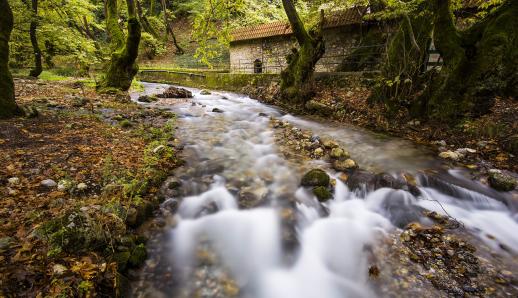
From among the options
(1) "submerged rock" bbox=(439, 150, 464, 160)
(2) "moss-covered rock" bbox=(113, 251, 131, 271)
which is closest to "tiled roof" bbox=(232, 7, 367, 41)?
(1) "submerged rock" bbox=(439, 150, 464, 160)

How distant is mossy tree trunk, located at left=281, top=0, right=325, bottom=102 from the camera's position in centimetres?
980

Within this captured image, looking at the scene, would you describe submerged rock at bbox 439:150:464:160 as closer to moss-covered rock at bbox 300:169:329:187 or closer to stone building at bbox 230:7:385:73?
moss-covered rock at bbox 300:169:329:187

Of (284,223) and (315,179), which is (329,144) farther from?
(284,223)

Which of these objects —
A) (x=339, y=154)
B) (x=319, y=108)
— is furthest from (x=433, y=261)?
(x=319, y=108)

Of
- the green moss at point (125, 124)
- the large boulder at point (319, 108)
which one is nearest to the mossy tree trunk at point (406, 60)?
the large boulder at point (319, 108)

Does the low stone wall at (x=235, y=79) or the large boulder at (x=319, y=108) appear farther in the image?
the low stone wall at (x=235, y=79)

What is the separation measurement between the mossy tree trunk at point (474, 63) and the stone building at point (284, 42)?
542cm

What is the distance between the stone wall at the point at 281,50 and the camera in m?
16.4

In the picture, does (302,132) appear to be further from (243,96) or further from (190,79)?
(190,79)

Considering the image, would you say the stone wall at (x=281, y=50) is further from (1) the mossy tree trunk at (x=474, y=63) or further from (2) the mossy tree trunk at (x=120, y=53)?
(2) the mossy tree trunk at (x=120, y=53)

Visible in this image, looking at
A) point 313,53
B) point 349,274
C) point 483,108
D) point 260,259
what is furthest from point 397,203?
point 313,53

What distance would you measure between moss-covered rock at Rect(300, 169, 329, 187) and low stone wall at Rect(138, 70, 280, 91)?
30.1 feet

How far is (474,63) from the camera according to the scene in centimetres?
623

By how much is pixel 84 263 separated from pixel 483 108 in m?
7.69
